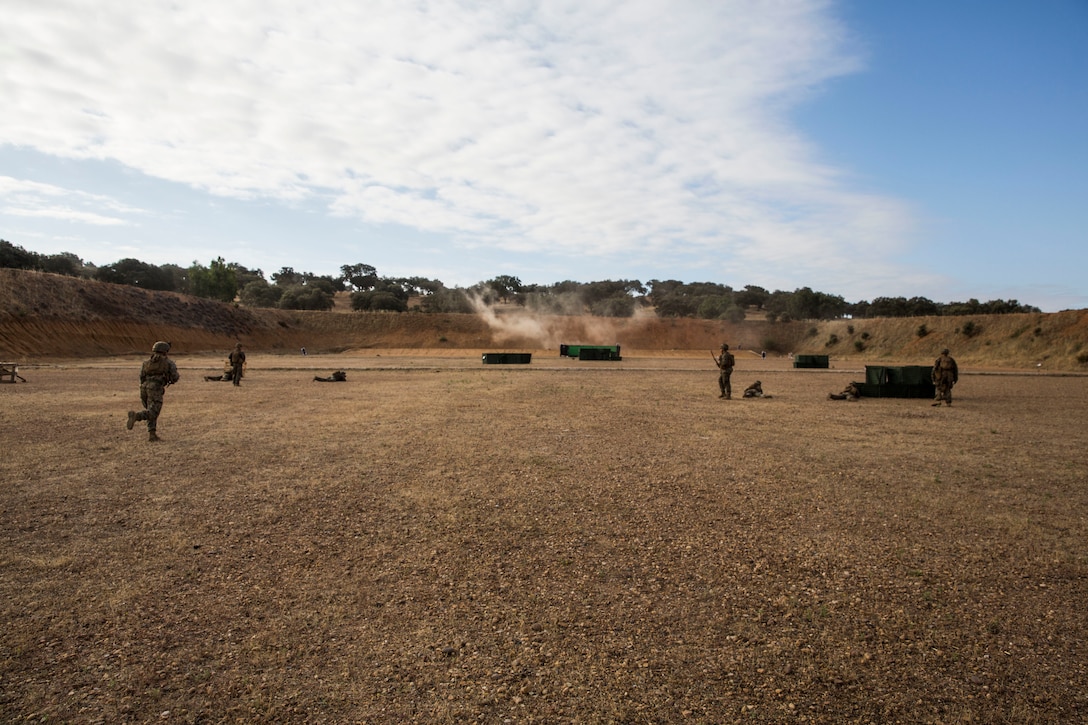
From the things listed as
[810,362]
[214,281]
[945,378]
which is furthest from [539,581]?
[214,281]

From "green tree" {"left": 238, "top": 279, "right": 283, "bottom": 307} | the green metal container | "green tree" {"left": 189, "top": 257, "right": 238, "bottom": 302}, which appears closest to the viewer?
the green metal container

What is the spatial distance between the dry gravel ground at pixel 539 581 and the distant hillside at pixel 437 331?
4470cm

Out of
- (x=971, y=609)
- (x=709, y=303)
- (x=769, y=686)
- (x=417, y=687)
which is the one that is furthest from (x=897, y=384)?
(x=709, y=303)

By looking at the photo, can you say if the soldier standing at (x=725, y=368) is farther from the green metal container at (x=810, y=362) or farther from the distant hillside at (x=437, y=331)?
the distant hillside at (x=437, y=331)

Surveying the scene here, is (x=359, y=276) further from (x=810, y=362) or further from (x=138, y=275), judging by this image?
(x=810, y=362)

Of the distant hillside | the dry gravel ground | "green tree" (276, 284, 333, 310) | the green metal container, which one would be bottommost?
the dry gravel ground

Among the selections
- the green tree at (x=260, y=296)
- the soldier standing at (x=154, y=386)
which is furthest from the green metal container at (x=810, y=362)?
the green tree at (x=260, y=296)

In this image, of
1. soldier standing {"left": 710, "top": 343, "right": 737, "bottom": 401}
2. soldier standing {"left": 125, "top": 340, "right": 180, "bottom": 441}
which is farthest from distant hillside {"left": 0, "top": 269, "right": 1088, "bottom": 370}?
soldier standing {"left": 125, "top": 340, "right": 180, "bottom": 441}

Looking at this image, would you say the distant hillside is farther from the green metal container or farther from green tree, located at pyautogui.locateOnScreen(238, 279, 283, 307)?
green tree, located at pyautogui.locateOnScreen(238, 279, 283, 307)

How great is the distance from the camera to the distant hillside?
46.2 m

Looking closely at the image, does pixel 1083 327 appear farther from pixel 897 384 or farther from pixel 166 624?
pixel 166 624

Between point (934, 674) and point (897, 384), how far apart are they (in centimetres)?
2043

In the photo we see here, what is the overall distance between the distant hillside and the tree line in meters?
8.94

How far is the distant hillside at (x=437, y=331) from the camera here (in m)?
46.2
